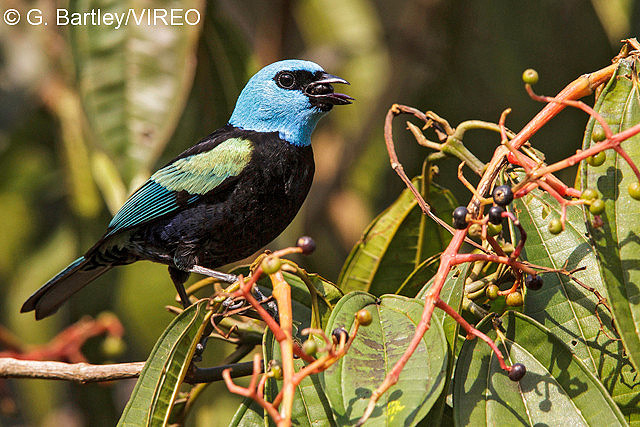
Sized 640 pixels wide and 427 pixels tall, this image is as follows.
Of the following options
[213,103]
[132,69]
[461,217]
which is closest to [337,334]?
[461,217]

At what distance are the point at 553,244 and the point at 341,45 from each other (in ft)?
11.8

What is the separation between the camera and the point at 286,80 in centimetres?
328

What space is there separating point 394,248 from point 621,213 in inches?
39.2

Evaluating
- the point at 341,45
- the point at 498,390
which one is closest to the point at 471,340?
the point at 498,390

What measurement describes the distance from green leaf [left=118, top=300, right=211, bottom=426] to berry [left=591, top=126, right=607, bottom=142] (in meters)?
1.01

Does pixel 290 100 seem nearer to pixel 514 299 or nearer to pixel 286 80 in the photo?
pixel 286 80

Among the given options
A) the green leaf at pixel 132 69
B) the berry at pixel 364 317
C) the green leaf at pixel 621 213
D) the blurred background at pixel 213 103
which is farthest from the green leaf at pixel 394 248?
the blurred background at pixel 213 103

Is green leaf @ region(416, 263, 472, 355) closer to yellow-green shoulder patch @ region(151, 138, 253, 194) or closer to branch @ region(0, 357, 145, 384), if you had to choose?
branch @ region(0, 357, 145, 384)

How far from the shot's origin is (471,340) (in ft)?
5.57

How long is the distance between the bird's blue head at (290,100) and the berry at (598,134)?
157 cm

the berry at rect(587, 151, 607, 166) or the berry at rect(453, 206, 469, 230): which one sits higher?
the berry at rect(587, 151, 607, 166)

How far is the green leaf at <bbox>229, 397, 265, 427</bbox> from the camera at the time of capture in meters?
1.87

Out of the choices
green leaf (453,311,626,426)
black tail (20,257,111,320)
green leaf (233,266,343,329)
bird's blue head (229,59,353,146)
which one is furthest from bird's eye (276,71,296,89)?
green leaf (453,311,626,426)

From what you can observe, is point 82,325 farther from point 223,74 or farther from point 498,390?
point 498,390
